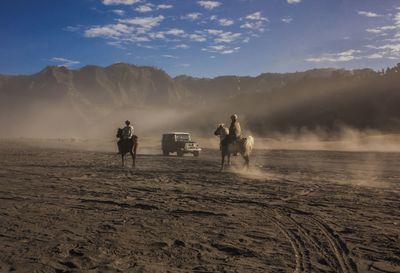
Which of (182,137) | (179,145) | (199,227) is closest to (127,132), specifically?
(179,145)

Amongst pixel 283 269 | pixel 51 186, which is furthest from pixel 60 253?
pixel 51 186

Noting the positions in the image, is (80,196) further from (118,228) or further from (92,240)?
(92,240)

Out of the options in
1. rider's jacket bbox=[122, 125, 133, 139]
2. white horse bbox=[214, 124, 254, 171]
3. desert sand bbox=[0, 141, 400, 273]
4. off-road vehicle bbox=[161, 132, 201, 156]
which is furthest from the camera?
off-road vehicle bbox=[161, 132, 201, 156]

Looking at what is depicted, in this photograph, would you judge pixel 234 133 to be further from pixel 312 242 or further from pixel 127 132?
pixel 312 242

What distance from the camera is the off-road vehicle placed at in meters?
37.1

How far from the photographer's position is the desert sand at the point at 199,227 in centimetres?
671

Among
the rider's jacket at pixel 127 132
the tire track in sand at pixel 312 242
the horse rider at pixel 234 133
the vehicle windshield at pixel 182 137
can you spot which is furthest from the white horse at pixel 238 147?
the vehicle windshield at pixel 182 137

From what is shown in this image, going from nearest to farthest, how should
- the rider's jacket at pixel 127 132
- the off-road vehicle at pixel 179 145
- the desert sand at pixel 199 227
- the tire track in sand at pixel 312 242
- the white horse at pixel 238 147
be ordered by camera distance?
the tire track in sand at pixel 312 242
the desert sand at pixel 199 227
the white horse at pixel 238 147
the rider's jacket at pixel 127 132
the off-road vehicle at pixel 179 145

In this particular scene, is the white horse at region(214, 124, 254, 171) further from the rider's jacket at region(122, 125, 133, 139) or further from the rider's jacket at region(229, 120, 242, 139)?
the rider's jacket at region(122, 125, 133, 139)

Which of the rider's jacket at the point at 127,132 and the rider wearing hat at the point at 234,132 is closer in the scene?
the rider wearing hat at the point at 234,132

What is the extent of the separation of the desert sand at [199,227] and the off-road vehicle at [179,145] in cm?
2071

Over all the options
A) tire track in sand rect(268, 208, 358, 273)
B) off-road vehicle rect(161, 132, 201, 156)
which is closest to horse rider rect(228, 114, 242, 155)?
tire track in sand rect(268, 208, 358, 273)

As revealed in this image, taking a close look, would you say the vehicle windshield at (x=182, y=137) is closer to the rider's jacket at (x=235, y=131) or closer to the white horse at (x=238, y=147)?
the white horse at (x=238, y=147)

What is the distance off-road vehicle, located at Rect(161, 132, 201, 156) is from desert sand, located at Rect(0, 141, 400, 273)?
2071cm
